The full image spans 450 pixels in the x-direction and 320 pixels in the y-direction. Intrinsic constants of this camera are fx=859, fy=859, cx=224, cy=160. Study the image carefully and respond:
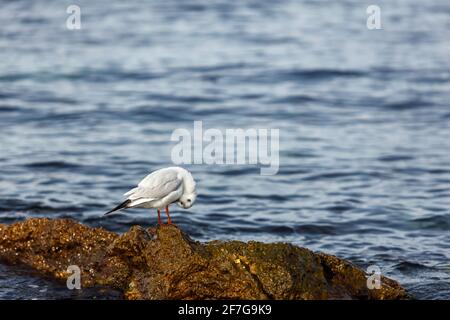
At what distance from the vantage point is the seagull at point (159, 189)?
8336mm

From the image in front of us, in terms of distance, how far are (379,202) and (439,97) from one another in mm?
7512

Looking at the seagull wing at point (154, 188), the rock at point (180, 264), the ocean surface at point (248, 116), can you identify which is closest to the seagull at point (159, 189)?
the seagull wing at point (154, 188)

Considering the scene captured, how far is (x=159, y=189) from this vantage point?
834 cm

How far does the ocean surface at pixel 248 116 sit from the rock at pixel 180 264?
0.99 feet

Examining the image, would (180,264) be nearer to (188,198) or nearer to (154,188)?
(154,188)

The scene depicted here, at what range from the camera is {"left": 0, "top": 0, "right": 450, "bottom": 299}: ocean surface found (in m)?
11.5

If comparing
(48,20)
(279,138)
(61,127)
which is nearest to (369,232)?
(279,138)

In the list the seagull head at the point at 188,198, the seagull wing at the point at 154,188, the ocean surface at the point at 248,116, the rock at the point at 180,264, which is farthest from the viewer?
the ocean surface at the point at 248,116

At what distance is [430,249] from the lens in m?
10.6

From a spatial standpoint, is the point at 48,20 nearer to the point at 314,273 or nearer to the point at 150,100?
the point at 150,100

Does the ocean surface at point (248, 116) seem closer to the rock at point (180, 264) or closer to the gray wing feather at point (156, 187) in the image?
the rock at point (180, 264)

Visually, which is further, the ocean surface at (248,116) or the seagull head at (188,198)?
the ocean surface at (248,116)

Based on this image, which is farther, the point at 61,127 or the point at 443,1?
the point at 443,1


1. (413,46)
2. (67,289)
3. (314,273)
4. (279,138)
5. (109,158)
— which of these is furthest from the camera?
(413,46)
